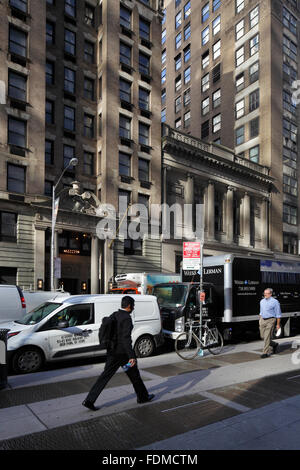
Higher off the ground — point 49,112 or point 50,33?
point 50,33

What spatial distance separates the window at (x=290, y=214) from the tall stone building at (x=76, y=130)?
68.1ft

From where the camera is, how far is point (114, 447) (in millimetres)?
4477

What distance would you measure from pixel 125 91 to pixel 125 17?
726 centimetres

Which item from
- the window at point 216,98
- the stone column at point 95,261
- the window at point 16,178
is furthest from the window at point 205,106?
the window at point 16,178

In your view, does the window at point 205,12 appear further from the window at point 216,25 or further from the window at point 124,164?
the window at point 124,164

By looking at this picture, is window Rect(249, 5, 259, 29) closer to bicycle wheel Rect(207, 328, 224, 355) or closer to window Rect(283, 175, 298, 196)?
window Rect(283, 175, 298, 196)

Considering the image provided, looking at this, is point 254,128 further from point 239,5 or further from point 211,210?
point 239,5

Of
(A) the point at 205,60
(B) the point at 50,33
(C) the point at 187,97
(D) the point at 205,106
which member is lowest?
(B) the point at 50,33

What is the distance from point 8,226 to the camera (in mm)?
24781

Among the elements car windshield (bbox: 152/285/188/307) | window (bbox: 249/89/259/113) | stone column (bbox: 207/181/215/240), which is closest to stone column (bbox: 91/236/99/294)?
stone column (bbox: 207/181/215/240)

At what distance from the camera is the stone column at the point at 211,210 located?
3800cm

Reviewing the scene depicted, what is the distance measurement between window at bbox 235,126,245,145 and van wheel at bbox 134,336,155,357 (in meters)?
39.6

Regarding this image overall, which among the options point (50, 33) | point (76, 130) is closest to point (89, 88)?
point (76, 130)

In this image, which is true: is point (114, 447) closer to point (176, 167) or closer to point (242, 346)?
point (242, 346)
